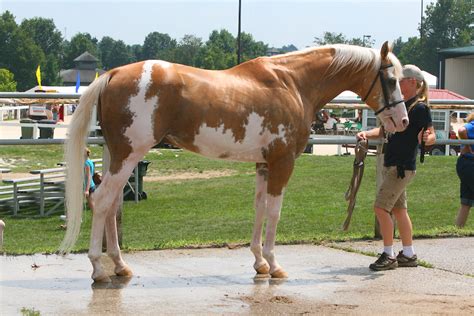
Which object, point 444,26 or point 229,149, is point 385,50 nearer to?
point 229,149

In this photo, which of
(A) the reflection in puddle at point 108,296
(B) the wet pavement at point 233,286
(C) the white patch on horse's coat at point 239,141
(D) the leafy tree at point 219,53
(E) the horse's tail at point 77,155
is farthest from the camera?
(D) the leafy tree at point 219,53

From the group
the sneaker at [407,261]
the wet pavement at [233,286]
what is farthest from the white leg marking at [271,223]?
the sneaker at [407,261]

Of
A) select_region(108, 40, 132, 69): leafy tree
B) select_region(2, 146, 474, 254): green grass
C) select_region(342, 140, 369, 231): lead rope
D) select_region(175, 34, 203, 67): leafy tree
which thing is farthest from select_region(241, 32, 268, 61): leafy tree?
select_region(342, 140, 369, 231): lead rope

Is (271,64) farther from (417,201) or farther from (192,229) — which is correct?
(417,201)

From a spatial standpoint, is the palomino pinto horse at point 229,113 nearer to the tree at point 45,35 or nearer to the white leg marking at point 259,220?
the white leg marking at point 259,220

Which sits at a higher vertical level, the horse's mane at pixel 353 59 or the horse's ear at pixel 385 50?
the horse's ear at pixel 385 50

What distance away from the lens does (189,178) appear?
21984mm

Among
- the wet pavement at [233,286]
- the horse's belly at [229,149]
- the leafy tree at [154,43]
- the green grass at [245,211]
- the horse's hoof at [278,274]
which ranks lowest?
the green grass at [245,211]

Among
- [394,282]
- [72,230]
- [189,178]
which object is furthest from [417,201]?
[72,230]

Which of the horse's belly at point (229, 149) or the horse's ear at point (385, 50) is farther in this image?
the horse's ear at point (385, 50)

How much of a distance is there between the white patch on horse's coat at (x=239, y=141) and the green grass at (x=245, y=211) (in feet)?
5.71

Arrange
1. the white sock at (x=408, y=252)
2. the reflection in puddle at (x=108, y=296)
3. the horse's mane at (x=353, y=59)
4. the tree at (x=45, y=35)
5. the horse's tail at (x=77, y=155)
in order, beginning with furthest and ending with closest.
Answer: the tree at (x=45, y=35) < the white sock at (x=408, y=252) < the horse's mane at (x=353, y=59) < the horse's tail at (x=77, y=155) < the reflection in puddle at (x=108, y=296)

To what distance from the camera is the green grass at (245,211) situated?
12375 millimetres

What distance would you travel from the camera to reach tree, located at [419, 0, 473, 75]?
12250 centimetres
